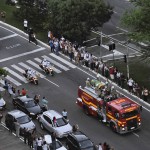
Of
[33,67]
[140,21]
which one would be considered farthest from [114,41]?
[140,21]

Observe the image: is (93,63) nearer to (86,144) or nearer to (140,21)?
(140,21)

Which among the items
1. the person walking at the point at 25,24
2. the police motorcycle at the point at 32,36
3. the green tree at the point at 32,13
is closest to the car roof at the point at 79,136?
the police motorcycle at the point at 32,36

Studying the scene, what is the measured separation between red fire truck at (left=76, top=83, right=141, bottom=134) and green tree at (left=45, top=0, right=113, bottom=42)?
14.6 meters

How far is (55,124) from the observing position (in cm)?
4578

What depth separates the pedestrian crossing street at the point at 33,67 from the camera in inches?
2211

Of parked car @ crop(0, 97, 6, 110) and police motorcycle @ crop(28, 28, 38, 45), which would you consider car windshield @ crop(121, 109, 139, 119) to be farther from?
police motorcycle @ crop(28, 28, 38, 45)

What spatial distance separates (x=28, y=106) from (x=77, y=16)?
1640cm

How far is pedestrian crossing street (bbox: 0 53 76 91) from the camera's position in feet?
184

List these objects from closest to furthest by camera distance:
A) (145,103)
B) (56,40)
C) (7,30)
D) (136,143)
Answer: (136,143) < (145,103) < (56,40) < (7,30)

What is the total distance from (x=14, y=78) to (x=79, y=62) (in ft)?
23.3

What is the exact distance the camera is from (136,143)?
149ft

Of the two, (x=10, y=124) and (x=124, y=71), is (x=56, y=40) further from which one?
(x=10, y=124)

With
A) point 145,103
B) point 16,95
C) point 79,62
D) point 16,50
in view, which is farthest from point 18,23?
point 145,103

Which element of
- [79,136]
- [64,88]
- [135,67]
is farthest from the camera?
[135,67]
